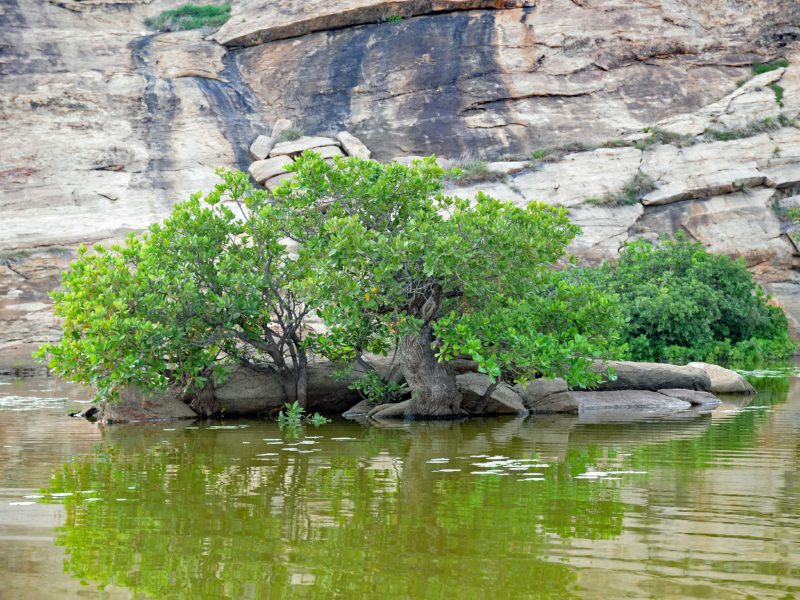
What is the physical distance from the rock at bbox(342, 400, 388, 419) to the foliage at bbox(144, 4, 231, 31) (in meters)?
30.3

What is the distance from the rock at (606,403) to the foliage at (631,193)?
18239 mm

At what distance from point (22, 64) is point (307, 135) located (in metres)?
11.1

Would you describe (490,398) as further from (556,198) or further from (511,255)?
(556,198)

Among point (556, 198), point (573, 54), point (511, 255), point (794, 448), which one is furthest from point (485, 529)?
point (573, 54)

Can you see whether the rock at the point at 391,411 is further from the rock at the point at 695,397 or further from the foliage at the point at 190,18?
the foliage at the point at 190,18

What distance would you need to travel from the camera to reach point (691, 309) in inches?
901

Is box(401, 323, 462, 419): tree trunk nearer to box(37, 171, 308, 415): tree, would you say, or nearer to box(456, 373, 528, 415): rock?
box(456, 373, 528, 415): rock

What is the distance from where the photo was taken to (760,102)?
35.7m

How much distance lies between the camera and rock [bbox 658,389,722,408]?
1528cm

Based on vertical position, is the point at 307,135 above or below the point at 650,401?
above

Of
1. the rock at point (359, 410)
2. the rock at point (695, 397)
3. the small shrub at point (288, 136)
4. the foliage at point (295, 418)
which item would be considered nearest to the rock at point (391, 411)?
the rock at point (359, 410)

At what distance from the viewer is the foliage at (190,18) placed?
41.3 m

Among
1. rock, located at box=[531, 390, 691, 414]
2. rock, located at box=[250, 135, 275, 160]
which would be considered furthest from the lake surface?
rock, located at box=[250, 135, 275, 160]

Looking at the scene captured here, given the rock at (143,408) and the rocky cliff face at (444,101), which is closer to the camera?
the rock at (143,408)
